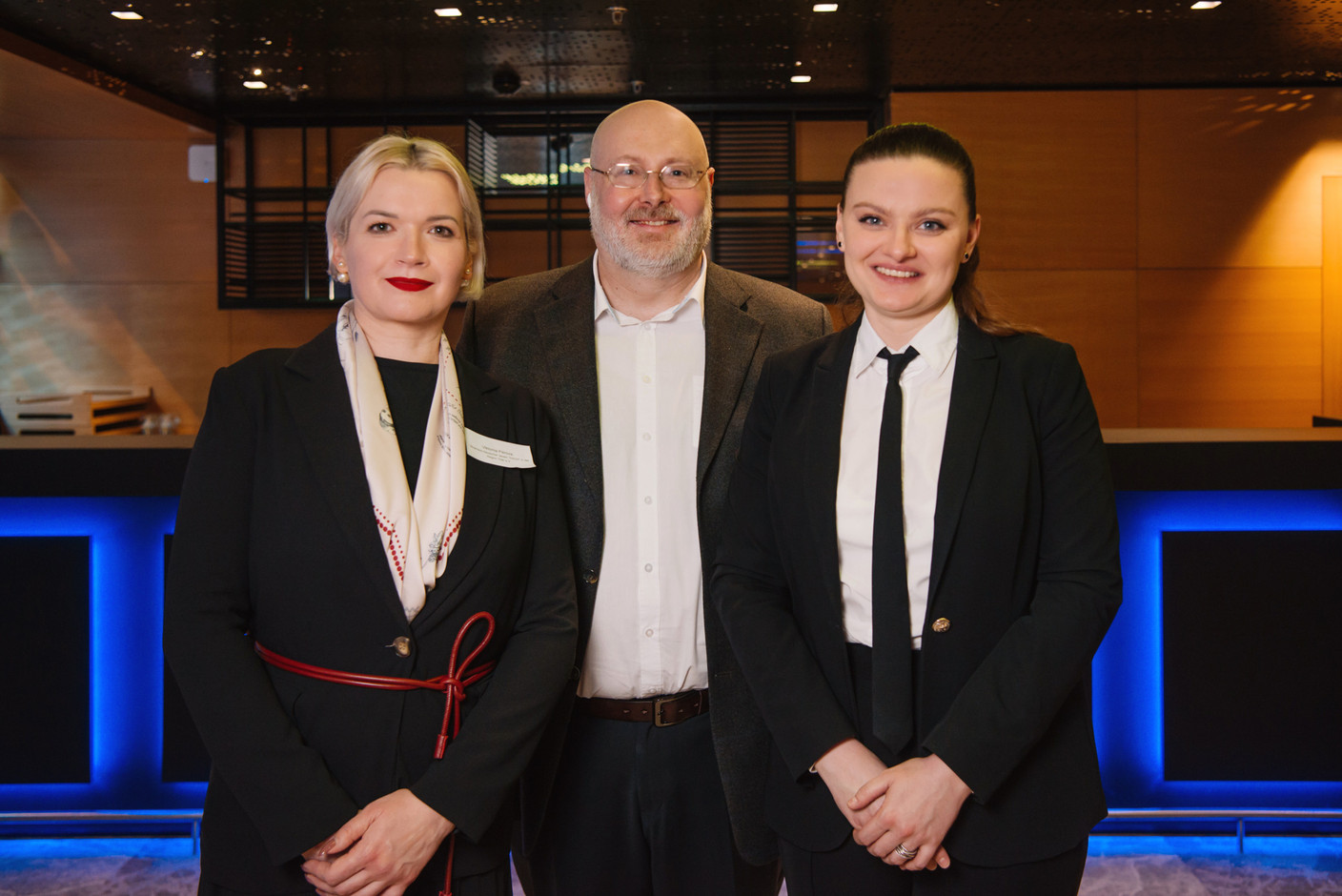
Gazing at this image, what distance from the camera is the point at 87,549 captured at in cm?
265

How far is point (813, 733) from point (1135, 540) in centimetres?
176

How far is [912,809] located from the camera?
4.16 ft

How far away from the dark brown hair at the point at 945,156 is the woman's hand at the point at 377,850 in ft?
3.49

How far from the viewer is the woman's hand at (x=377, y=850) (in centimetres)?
126

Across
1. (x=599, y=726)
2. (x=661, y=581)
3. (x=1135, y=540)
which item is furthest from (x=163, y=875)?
(x=1135, y=540)

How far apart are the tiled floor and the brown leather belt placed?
157cm

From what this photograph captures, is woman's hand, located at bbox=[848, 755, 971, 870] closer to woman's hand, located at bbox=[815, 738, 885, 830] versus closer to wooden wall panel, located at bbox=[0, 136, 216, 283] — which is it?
woman's hand, located at bbox=[815, 738, 885, 830]

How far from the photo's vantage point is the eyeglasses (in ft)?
6.40

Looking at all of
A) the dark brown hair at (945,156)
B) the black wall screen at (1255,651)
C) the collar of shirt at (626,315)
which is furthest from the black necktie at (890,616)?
the black wall screen at (1255,651)

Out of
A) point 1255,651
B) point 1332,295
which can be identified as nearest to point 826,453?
point 1255,651

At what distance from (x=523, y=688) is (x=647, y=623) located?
0.41 meters

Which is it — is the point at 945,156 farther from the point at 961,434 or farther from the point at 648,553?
the point at 648,553

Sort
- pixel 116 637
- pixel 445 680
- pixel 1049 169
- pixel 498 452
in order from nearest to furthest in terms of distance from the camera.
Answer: pixel 445 680
pixel 498 452
pixel 116 637
pixel 1049 169

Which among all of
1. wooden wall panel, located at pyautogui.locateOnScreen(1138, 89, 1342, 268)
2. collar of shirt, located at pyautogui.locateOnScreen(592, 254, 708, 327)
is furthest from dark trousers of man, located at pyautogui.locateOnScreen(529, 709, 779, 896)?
wooden wall panel, located at pyautogui.locateOnScreen(1138, 89, 1342, 268)
